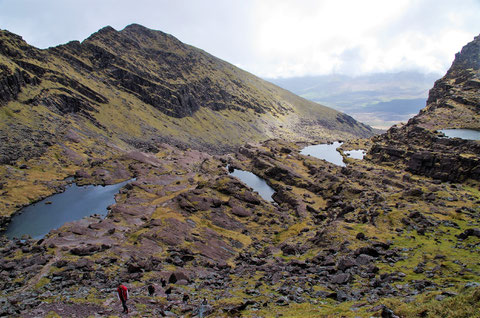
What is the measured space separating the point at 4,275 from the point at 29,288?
878 centimetres

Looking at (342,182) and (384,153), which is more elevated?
(384,153)

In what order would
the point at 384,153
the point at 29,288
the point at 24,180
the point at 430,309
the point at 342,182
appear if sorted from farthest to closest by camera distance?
1. the point at 384,153
2. the point at 342,182
3. the point at 24,180
4. the point at 29,288
5. the point at 430,309

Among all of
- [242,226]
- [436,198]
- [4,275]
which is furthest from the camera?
[242,226]

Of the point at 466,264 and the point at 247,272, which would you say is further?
the point at 247,272

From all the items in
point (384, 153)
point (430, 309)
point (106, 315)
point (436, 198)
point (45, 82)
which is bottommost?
point (106, 315)

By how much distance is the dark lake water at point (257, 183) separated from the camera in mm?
115000

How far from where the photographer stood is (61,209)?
85938 mm

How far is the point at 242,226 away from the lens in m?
70.8

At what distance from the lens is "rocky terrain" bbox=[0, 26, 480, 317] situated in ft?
89.8

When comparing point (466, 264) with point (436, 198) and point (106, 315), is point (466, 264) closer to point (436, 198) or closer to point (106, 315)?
point (436, 198)

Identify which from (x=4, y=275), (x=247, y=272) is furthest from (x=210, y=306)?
(x=4, y=275)

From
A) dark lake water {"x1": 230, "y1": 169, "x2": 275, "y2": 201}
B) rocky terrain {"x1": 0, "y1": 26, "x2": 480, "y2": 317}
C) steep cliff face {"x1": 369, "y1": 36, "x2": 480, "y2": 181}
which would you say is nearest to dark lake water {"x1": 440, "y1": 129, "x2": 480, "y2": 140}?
steep cliff face {"x1": 369, "y1": 36, "x2": 480, "y2": 181}

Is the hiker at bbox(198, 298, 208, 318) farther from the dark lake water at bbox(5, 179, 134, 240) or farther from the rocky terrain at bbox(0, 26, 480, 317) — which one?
the dark lake water at bbox(5, 179, 134, 240)

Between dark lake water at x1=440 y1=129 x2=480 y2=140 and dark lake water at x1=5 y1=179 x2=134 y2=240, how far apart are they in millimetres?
137208
